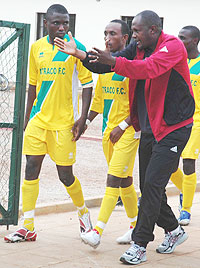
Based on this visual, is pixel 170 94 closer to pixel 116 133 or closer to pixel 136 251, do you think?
pixel 116 133

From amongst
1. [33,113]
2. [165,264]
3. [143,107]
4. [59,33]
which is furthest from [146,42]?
[165,264]

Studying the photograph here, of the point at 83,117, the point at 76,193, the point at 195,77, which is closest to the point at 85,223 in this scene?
the point at 76,193

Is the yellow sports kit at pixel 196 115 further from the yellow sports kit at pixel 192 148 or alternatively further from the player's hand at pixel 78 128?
the player's hand at pixel 78 128

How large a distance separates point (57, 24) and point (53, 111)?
84cm

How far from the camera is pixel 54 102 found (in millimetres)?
6477

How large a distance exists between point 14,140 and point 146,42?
1.87 meters

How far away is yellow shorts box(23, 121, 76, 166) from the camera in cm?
648

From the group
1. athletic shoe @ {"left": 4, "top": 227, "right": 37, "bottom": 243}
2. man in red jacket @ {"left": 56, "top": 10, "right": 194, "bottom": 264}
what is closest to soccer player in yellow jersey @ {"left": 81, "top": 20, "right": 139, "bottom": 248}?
man in red jacket @ {"left": 56, "top": 10, "right": 194, "bottom": 264}

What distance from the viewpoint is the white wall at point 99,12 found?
25719 millimetres

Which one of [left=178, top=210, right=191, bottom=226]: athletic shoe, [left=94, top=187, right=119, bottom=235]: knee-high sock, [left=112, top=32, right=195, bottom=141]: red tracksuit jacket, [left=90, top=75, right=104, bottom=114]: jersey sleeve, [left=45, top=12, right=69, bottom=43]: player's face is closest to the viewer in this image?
[left=112, top=32, right=195, bottom=141]: red tracksuit jacket

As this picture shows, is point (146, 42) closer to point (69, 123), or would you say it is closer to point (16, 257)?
point (69, 123)

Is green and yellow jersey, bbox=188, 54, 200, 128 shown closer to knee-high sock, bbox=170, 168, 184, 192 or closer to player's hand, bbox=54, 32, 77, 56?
knee-high sock, bbox=170, 168, 184, 192

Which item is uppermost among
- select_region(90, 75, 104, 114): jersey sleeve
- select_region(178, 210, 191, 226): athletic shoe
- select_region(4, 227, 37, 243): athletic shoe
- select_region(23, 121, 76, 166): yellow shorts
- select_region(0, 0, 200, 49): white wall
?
select_region(0, 0, 200, 49): white wall

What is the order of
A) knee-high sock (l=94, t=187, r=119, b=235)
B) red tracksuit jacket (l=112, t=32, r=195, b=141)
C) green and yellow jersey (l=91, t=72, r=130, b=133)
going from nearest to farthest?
red tracksuit jacket (l=112, t=32, r=195, b=141) → knee-high sock (l=94, t=187, r=119, b=235) → green and yellow jersey (l=91, t=72, r=130, b=133)
